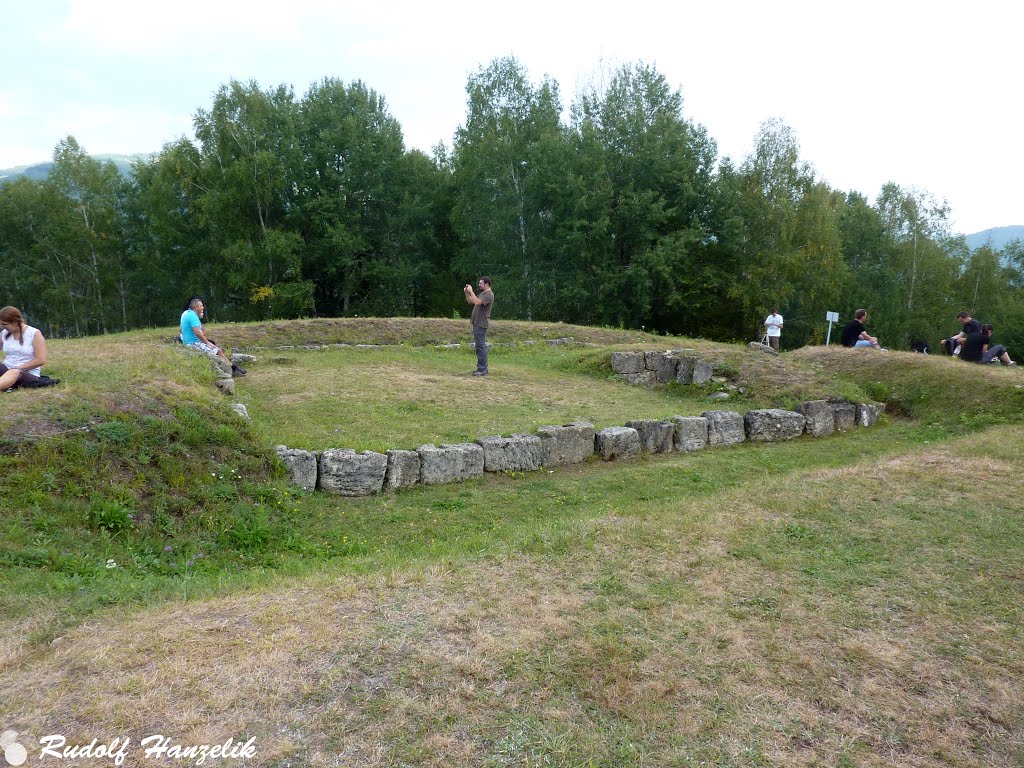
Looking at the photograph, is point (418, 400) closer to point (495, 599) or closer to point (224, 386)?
point (224, 386)

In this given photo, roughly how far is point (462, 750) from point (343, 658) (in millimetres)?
1033

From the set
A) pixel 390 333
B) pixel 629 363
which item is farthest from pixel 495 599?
pixel 390 333

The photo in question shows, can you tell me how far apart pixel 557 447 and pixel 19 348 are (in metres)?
6.79

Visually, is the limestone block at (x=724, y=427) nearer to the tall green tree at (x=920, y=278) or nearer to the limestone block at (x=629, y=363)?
the limestone block at (x=629, y=363)

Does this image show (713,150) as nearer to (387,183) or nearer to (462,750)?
(387,183)

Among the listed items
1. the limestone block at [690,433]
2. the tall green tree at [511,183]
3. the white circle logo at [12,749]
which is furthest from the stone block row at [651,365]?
the tall green tree at [511,183]

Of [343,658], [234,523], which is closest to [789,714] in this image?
[343,658]

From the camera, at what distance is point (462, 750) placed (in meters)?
3.07

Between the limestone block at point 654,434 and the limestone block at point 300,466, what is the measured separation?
4.76 metres

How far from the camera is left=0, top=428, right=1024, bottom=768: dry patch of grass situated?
3.14m

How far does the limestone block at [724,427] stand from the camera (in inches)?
407

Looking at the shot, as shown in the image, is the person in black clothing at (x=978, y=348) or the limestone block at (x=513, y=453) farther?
the person in black clothing at (x=978, y=348)

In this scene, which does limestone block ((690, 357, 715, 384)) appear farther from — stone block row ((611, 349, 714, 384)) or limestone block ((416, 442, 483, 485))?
limestone block ((416, 442, 483, 485))

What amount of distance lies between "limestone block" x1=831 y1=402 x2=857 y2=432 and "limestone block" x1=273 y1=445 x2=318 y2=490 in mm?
9229
